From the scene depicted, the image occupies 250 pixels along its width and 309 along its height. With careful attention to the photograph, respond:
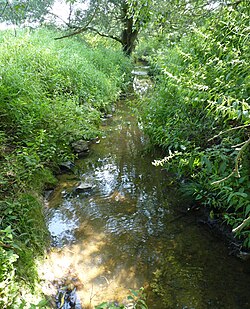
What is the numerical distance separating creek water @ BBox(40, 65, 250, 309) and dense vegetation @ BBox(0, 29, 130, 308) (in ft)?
1.16

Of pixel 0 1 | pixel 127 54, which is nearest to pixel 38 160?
pixel 0 1

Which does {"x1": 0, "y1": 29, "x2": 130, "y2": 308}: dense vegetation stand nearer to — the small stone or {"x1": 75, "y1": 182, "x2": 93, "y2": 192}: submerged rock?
the small stone

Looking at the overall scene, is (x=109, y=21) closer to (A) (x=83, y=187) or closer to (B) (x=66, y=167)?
(B) (x=66, y=167)

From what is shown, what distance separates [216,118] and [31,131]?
3249 mm

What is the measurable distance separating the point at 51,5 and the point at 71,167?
47.6 feet

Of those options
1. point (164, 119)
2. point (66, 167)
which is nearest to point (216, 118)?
point (164, 119)

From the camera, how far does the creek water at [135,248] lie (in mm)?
2896

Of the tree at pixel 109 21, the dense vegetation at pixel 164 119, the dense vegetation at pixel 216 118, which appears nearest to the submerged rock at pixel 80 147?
the dense vegetation at pixel 164 119

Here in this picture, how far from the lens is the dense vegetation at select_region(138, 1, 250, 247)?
9.02 ft

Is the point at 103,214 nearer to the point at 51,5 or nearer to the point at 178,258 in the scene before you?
the point at 178,258

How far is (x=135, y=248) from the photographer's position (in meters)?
3.50

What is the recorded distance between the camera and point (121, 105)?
9.72 m

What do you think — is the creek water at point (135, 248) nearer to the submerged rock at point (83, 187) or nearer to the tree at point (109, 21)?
the submerged rock at point (83, 187)

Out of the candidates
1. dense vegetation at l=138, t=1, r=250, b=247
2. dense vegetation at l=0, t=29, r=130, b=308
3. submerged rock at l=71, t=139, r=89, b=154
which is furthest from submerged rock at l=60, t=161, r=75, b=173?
dense vegetation at l=138, t=1, r=250, b=247
